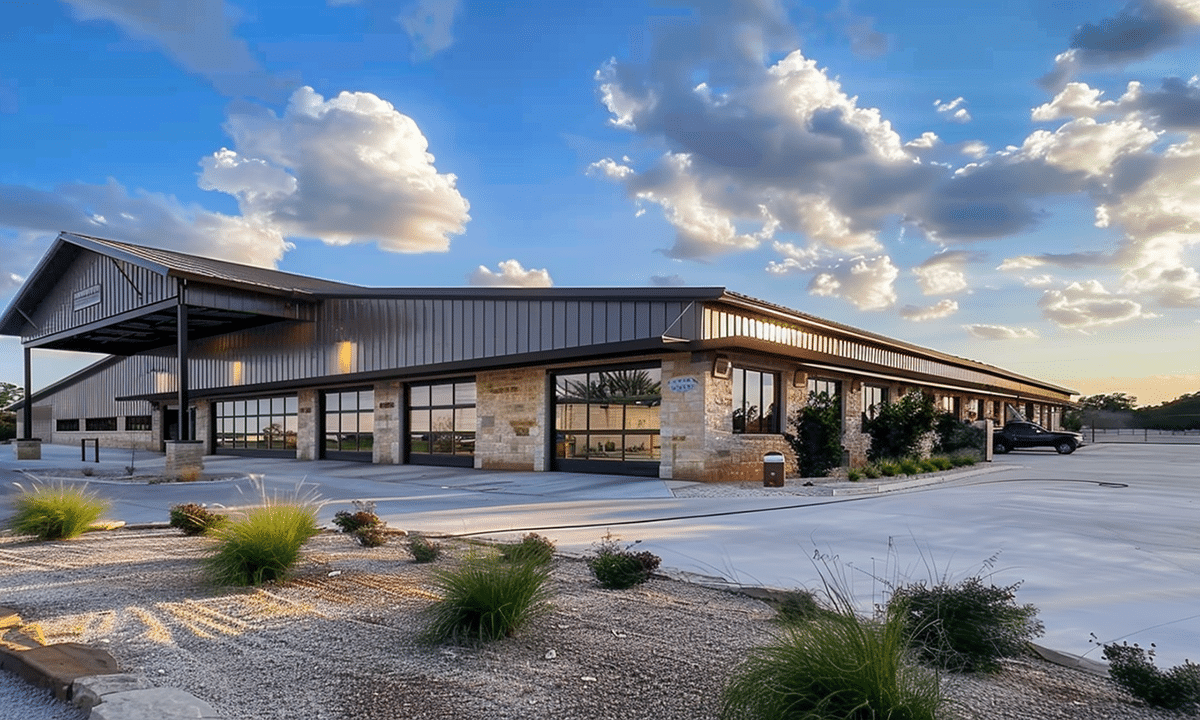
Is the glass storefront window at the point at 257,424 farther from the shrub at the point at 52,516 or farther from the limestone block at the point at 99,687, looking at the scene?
the limestone block at the point at 99,687

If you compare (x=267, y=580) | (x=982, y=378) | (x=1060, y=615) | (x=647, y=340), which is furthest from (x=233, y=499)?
(x=982, y=378)

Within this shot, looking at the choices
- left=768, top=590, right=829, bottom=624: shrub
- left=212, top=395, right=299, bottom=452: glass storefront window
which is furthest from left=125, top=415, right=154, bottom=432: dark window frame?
left=768, top=590, right=829, bottom=624: shrub

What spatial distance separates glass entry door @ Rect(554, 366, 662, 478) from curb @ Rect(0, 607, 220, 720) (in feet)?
47.2

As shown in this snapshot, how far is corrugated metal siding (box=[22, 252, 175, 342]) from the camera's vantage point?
24516 millimetres

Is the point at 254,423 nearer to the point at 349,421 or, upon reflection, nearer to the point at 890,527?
A: the point at 349,421

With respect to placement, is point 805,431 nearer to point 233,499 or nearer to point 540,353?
point 540,353

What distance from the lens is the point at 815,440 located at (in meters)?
20.7

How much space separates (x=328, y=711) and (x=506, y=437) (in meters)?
17.8

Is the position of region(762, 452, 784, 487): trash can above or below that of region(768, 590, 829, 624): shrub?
below

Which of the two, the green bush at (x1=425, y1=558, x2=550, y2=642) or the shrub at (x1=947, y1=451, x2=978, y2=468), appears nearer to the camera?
the green bush at (x1=425, y1=558, x2=550, y2=642)

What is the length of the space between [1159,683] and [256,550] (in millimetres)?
6517

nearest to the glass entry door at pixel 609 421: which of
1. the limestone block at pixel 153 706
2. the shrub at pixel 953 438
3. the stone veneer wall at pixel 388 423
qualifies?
the stone veneer wall at pixel 388 423

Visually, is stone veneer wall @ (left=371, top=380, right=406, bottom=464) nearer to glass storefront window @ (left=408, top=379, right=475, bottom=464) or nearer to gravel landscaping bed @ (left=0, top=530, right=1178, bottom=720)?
glass storefront window @ (left=408, top=379, right=475, bottom=464)

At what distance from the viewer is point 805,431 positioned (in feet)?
67.9
